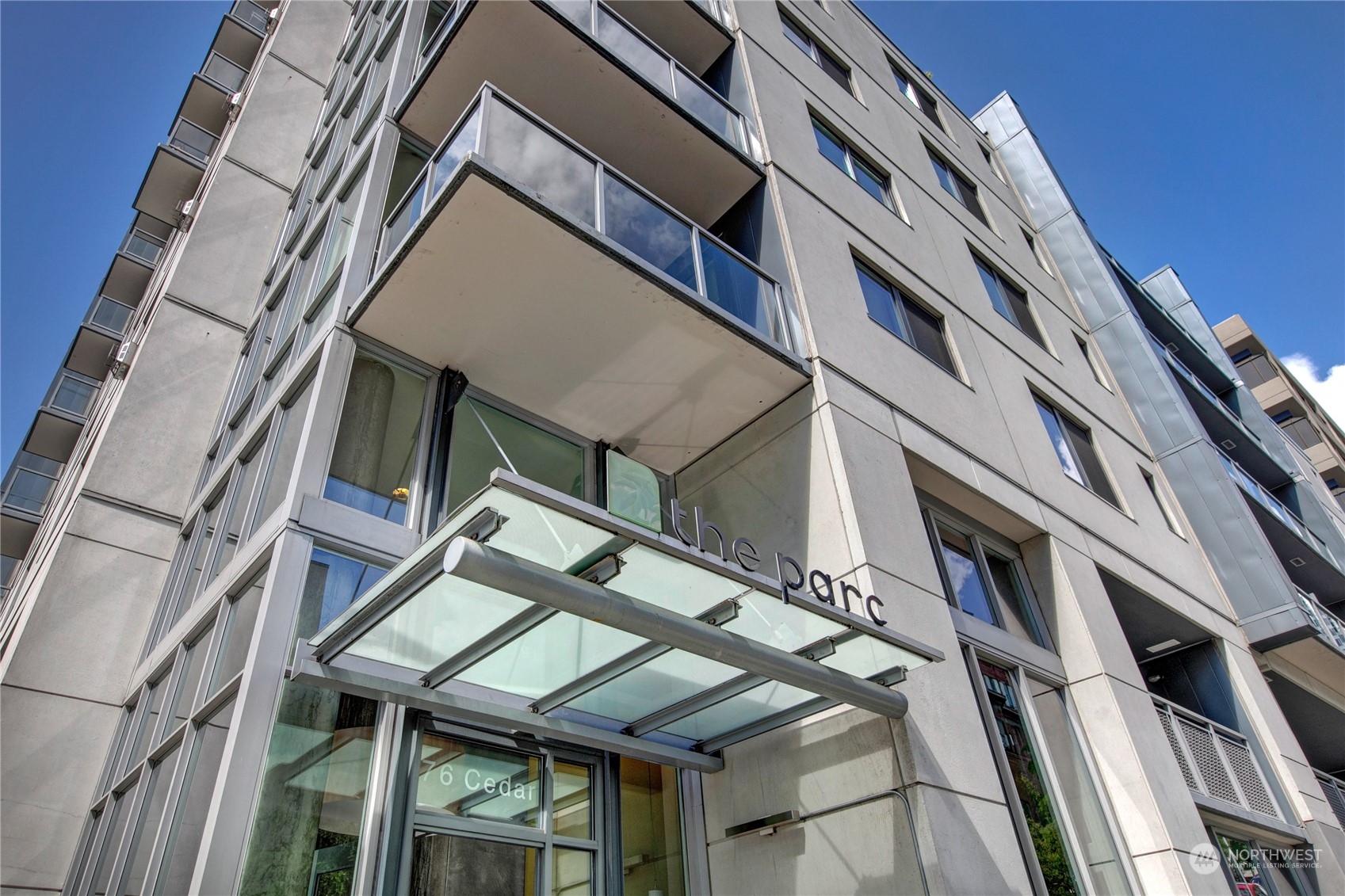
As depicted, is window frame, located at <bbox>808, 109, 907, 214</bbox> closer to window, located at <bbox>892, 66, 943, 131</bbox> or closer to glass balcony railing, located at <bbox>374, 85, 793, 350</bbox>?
glass balcony railing, located at <bbox>374, 85, 793, 350</bbox>

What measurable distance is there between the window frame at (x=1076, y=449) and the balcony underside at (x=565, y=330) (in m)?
6.34

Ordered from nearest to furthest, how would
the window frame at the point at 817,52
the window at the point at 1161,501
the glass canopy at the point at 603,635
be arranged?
the glass canopy at the point at 603,635 < the window at the point at 1161,501 < the window frame at the point at 817,52

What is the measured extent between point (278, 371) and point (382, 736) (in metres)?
5.52

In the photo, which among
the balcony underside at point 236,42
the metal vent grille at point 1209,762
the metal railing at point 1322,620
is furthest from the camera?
the balcony underside at point 236,42

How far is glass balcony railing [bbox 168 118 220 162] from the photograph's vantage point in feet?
76.7

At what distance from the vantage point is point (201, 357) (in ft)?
44.4

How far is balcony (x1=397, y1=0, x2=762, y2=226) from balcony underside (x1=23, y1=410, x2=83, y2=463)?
728 inches

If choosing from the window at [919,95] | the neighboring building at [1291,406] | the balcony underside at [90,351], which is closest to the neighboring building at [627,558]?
the window at [919,95]

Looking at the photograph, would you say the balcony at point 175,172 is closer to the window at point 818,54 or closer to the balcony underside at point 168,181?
the balcony underside at point 168,181


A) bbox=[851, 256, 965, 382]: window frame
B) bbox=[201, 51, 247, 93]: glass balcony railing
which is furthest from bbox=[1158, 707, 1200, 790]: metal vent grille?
bbox=[201, 51, 247, 93]: glass balcony railing

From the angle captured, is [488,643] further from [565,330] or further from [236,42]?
[236,42]

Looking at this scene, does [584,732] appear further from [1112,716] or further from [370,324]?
[1112,716]

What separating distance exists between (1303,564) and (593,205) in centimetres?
1963

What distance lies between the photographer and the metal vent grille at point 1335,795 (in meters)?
13.5
